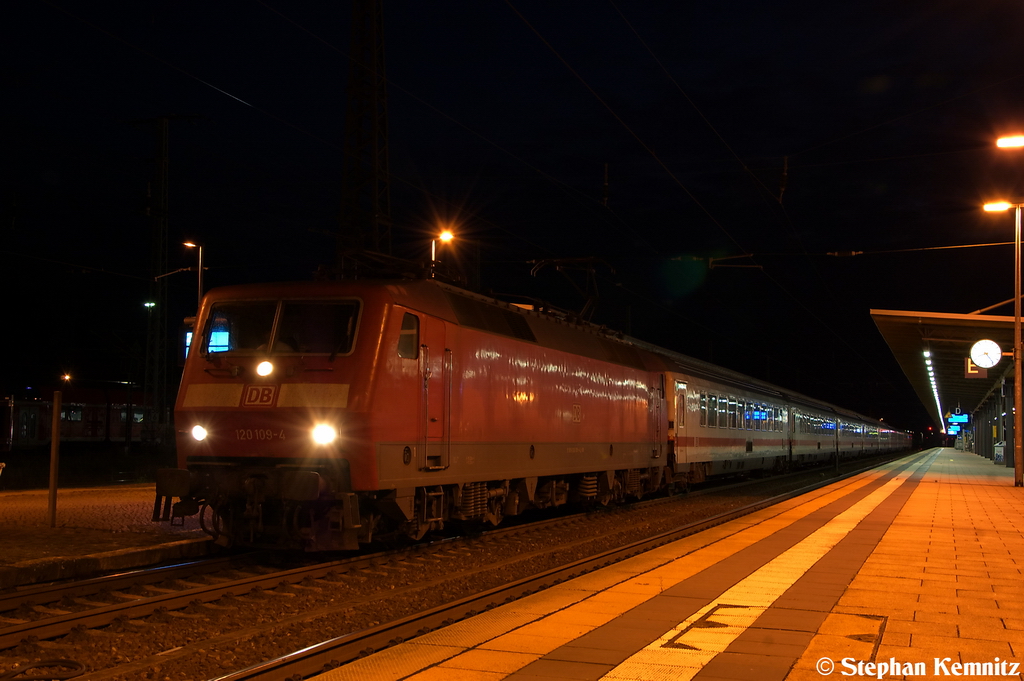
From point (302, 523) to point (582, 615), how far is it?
4.26 meters

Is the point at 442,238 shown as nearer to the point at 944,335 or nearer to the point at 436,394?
the point at 436,394

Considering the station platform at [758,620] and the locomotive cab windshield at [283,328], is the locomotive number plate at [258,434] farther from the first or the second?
the station platform at [758,620]

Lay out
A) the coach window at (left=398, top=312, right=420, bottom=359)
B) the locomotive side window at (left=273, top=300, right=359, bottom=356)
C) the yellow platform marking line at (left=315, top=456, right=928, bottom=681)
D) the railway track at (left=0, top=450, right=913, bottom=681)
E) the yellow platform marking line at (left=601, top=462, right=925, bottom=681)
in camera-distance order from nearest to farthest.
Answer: the yellow platform marking line at (left=601, top=462, right=925, bottom=681) < the yellow platform marking line at (left=315, top=456, right=928, bottom=681) < the railway track at (left=0, top=450, right=913, bottom=681) < the locomotive side window at (left=273, top=300, right=359, bottom=356) < the coach window at (left=398, top=312, right=420, bottom=359)

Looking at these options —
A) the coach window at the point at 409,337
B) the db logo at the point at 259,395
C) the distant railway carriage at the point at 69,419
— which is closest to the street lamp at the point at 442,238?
the coach window at the point at 409,337

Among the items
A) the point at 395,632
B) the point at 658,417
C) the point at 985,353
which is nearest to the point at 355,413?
the point at 395,632

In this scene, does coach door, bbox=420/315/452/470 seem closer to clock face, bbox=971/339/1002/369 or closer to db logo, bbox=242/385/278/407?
db logo, bbox=242/385/278/407

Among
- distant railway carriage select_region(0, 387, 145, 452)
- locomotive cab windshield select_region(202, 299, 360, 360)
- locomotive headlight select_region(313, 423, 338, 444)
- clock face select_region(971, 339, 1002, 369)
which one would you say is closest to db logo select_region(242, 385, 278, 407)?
locomotive cab windshield select_region(202, 299, 360, 360)

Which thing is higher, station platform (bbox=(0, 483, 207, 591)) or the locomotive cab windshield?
the locomotive cab windshield

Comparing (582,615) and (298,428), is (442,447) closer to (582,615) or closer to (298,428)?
(298,428)

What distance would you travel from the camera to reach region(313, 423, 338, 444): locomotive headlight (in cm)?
1059

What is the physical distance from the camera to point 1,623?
7965mm

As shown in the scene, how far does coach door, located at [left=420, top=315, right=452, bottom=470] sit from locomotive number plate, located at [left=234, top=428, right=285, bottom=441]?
6.18 feet

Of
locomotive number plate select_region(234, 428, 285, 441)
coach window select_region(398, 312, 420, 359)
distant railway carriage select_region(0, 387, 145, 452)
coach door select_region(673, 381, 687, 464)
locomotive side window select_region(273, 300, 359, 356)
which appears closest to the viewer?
locomotive number plate select_region(234, 428, 285, 441)

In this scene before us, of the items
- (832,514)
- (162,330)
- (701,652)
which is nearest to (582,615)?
(701,652)
